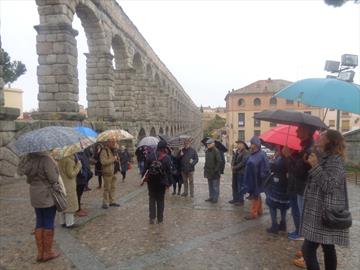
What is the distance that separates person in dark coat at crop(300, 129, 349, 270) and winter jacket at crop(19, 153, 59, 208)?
9.66 ft

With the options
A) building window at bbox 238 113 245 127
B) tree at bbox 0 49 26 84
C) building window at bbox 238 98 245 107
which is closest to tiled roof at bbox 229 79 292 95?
building window at bbox 238 98 245 107

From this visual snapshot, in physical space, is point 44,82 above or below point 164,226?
above

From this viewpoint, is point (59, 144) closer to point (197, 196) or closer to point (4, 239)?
point (4, 239)

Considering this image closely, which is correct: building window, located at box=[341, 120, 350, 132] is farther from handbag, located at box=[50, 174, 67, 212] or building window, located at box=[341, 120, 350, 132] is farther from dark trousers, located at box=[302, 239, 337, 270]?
handbag, located at box=[50, 174, 67, 212]

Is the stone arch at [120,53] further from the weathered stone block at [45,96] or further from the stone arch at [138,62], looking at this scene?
the weathered stone block at [45,96]

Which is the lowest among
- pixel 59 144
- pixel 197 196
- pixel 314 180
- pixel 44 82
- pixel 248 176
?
pixel 197 196

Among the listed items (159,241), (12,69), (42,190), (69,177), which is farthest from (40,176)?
(12,69)

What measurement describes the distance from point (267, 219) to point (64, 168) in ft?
12.2

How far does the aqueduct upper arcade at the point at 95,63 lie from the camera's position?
1105cm

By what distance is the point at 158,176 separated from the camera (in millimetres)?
5887

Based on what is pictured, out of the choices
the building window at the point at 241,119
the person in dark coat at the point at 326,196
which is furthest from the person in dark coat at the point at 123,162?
the building window at the point at 241,119

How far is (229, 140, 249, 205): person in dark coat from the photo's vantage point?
743 centimetres

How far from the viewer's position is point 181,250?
475 centimetres

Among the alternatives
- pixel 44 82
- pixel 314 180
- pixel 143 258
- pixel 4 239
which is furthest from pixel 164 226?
pixel 44 82
